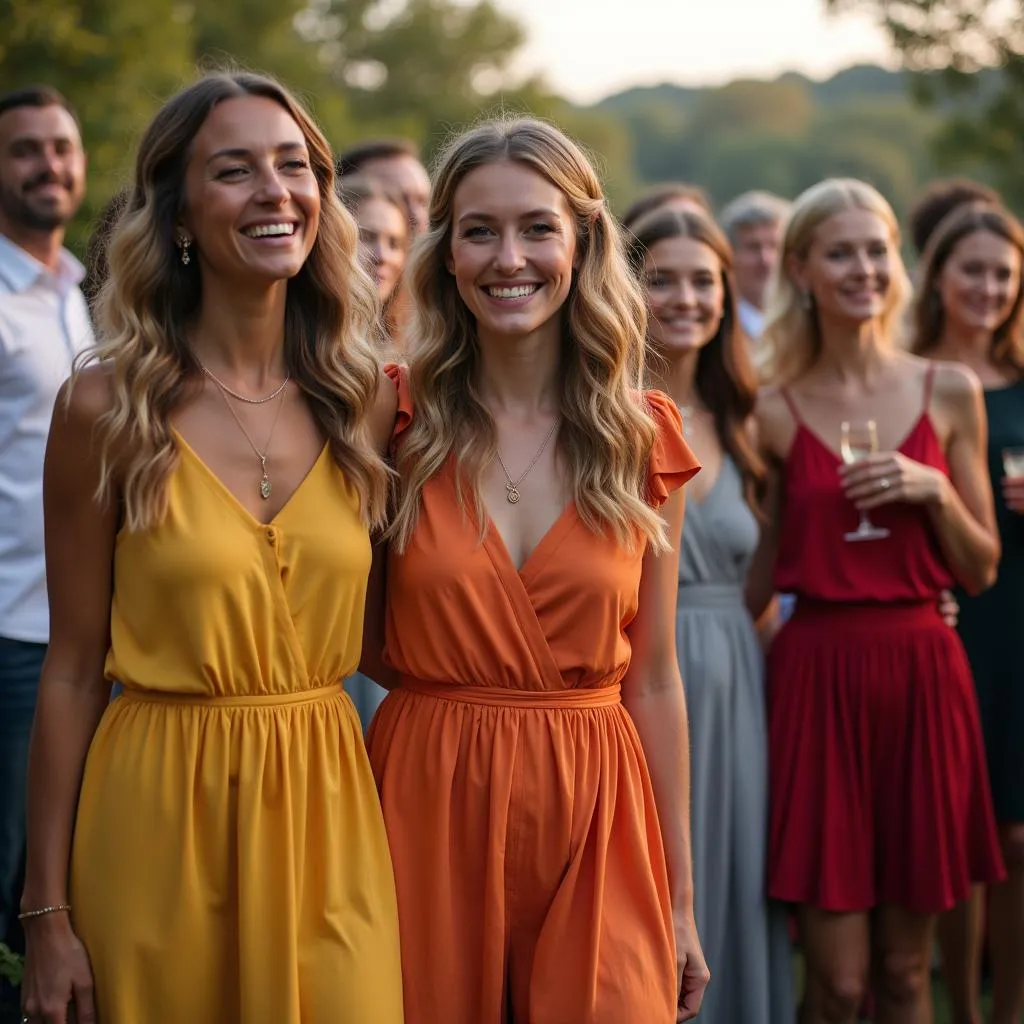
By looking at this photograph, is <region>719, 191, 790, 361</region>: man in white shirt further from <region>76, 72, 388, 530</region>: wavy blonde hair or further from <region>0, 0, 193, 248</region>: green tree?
<region>0, 0, 193, 248</region>: green tree

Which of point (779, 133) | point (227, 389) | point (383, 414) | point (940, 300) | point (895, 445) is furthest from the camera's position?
point (779, 133)

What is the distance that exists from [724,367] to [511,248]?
1.86m

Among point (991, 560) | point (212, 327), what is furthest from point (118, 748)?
point (991, 560)

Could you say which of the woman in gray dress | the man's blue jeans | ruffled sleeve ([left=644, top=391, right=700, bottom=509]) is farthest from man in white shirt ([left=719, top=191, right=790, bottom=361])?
ruffled sleeve ([left=644, top=391, right=700, bottom=509])

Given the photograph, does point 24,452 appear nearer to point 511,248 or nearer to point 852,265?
point 511,248

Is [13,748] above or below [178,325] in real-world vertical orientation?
below

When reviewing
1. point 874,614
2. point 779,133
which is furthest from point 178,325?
point 779,133

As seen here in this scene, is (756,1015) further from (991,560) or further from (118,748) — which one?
(118,748)

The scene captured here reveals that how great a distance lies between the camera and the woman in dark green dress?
222 inches

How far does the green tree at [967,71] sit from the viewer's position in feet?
55.5

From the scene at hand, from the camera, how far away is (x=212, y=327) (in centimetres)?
344

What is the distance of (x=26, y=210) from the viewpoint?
5.88 m

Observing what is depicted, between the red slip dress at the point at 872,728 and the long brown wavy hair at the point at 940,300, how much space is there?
53.2 inches

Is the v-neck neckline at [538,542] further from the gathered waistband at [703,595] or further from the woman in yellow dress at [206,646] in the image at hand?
the gathered waistband at [703,595]
